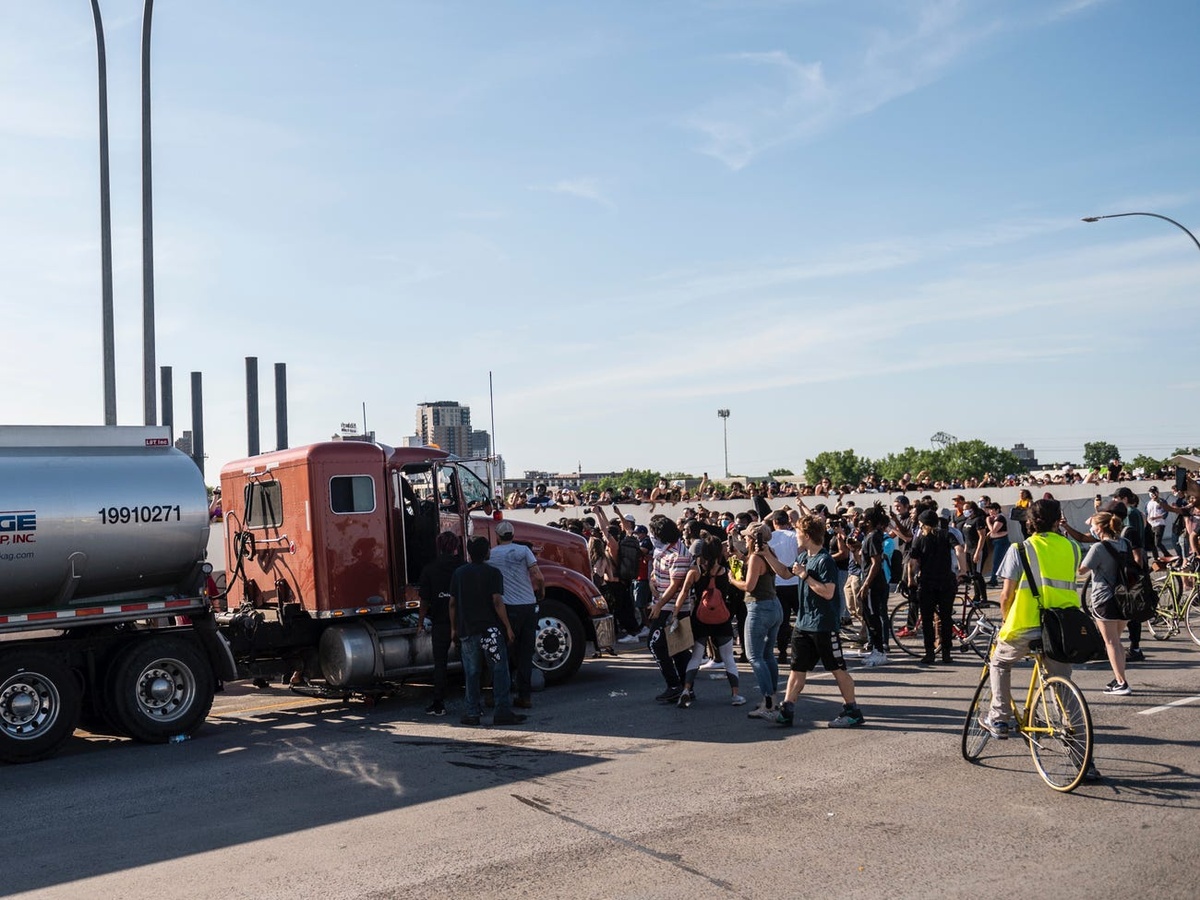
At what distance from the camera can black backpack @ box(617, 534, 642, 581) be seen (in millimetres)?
17875

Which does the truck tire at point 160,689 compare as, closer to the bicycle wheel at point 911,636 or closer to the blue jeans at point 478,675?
the blue jeans at point 478,675

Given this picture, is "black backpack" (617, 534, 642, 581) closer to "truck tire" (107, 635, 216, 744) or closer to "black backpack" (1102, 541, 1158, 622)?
"black backpack" (1102, 541, 1158, 622)

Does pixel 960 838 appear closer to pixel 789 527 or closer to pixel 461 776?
pixel 461 776

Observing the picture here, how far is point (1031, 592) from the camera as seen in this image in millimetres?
8102

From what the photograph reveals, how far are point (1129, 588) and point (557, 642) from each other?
618 centimetres

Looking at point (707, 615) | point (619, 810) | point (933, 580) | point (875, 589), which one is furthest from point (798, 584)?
point (619, 810)

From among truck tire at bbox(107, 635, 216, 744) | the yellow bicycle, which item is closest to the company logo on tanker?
truck tire at bbox(107, 635, 216, 744)

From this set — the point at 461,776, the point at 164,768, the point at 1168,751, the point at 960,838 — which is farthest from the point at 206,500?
the point at 1168,751

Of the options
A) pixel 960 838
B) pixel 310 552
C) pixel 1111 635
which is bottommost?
pixel 960 838

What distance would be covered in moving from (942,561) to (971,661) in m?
1.45

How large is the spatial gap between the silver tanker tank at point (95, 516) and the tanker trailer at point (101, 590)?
1cm

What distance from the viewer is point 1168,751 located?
8586 millimetres

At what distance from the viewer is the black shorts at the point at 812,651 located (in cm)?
976

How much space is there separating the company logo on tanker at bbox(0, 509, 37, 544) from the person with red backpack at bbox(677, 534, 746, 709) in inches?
239
